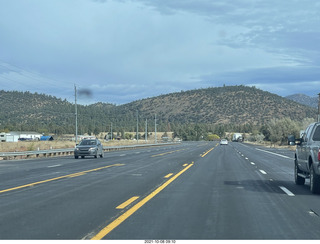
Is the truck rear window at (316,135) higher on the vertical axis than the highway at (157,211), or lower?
higher

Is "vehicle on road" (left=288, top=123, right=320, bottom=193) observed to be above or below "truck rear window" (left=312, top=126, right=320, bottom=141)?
below

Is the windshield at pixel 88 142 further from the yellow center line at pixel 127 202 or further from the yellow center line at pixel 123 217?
the yellow center line at pixel 127 202

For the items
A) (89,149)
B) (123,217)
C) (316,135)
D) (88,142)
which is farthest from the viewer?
(88,142)

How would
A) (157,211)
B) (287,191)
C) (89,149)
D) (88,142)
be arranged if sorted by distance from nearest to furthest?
(157,211), (287,191), (89,149), (88,142)

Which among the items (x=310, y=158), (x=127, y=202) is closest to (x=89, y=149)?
(x=310, y=158)

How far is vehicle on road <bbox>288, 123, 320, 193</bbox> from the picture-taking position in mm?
13461

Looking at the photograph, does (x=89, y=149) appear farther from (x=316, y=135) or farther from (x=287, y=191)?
(x=316, y=135)

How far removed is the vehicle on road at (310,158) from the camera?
13461 millimetres

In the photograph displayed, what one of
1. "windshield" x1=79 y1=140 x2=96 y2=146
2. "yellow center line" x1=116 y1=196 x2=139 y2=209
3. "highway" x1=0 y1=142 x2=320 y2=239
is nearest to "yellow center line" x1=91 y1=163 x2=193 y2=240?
"highway" x1=0 y1=142 x2=320 y2=239

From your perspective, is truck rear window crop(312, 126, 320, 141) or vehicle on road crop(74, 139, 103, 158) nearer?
truck rear window crop(312, 126, 320, 141)

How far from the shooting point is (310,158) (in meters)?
14.3

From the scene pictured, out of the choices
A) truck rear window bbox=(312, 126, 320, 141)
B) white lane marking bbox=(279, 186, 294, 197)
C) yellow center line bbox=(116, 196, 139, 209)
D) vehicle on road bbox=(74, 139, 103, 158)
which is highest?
truck rear window bbox=(312, 126, 320, 141)

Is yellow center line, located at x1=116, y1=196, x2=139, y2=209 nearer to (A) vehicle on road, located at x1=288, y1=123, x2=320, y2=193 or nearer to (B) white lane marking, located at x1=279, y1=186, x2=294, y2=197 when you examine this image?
(B) white lane marking, located at x1=279, y1=186, x2=294, y2=197

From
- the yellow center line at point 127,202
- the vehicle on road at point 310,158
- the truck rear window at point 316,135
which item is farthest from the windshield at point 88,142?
the yellow center line at point 127,202
